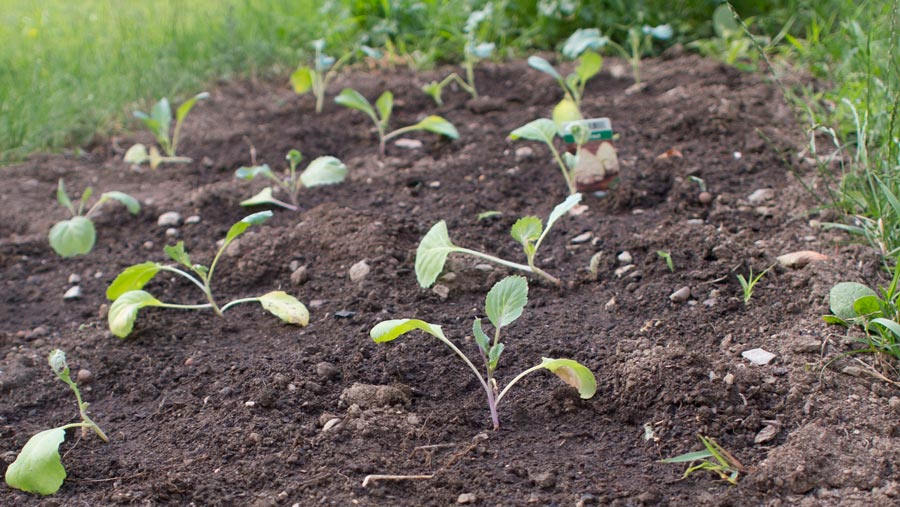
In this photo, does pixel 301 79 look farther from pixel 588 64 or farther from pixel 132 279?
pixel 132 279

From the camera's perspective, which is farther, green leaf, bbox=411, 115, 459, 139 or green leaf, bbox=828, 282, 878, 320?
green leaf, bbox=411, 115, 459, 139

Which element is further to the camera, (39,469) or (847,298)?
(847,298)

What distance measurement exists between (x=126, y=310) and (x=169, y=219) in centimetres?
77

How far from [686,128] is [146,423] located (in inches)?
80.2

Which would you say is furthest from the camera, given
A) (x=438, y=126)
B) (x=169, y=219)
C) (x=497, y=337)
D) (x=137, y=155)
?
(x=137, y=155)

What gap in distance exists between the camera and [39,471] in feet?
5.22

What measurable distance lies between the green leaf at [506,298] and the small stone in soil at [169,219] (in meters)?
1.43

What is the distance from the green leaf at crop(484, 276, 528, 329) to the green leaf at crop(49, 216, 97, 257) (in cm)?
132

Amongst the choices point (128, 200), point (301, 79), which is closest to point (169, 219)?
point (128, 200)

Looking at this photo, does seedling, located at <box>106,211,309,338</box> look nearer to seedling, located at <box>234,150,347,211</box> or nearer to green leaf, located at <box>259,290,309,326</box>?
green leaf, located at <box>259,290,309,326</box>

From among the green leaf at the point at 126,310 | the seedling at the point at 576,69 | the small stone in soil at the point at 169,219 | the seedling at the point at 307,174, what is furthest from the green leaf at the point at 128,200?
the seedling at the point at 576,69

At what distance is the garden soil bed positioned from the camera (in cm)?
155

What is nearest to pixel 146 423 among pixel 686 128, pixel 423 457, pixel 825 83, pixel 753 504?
pixel 423 457

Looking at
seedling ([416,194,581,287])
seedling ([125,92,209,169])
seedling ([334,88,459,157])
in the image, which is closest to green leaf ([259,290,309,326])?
seedling ([416,194,581,287])
